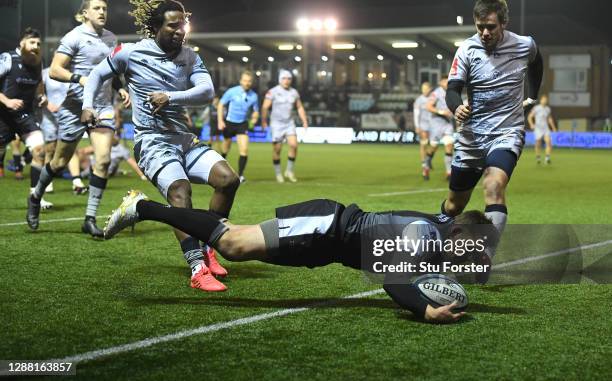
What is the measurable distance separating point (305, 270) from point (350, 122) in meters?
45.2

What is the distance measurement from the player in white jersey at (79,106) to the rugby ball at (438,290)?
4.89m

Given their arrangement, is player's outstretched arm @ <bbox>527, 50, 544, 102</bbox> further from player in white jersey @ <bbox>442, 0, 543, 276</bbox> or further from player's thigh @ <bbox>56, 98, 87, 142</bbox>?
player's thigh @ <bbox>56, 98, 87, 142</bbox>

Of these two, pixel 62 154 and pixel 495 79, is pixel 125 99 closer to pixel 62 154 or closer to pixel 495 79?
pixel 62 154

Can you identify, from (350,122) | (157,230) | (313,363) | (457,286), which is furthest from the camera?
(350,122)

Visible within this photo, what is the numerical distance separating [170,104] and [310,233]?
192 centimetres

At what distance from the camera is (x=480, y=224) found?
543 centimetres

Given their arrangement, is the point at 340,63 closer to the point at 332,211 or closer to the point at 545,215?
the point at 545,215

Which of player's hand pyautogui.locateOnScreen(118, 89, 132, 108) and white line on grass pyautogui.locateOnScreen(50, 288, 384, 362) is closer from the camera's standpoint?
white line on grass pyautogui.locateOnScreen(50, 288, 384, 362)

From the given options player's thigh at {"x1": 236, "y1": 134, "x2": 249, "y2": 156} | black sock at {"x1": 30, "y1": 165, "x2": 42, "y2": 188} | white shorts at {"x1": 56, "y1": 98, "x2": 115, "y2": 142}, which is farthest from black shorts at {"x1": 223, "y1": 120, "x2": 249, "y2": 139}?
white shorts at {"x1": 56, "y1": 98, "x2": 115, "y2": 142}

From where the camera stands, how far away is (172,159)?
6980mm

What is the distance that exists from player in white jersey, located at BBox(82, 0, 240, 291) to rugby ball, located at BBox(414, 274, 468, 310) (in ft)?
6.05

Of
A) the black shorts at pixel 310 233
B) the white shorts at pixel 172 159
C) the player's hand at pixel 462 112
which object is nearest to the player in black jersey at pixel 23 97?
the white shorts at pixel 172 159

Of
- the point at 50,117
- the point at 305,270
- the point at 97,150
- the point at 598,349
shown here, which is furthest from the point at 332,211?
the point at 50,117

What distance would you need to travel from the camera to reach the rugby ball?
5.52 m
